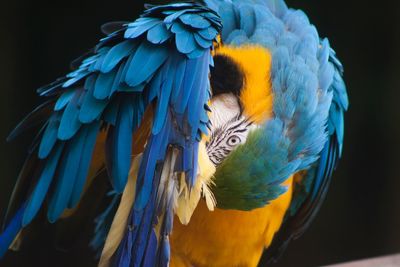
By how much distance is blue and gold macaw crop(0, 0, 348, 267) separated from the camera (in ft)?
3.66

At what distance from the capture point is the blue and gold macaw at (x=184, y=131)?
1.12 meters

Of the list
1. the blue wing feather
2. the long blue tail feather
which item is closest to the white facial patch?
the blue wing feather

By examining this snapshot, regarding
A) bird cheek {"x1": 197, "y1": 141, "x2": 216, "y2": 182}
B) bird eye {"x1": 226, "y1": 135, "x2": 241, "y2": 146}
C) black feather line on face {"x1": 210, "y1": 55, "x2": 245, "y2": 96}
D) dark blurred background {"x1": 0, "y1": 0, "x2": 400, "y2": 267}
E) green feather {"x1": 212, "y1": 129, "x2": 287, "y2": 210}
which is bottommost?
dark blurred background {"x1": 0, "y1": 0, "x2": 400, "y2": 267}

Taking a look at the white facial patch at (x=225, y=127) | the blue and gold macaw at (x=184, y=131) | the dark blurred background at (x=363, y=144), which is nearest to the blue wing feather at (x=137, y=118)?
the blue and gold macaw at (x=184, y=131)

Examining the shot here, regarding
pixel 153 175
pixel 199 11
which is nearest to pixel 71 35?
pixel 199 11

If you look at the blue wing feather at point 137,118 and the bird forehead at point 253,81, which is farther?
the bird forehead at point 253,81

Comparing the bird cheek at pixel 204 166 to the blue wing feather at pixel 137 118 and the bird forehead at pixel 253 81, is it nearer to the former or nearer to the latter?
the blue wing feather at pixel 137 118

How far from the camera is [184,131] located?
112 centimetres

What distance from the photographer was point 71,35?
4.59 ft

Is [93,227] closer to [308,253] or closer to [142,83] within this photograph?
[142,83]

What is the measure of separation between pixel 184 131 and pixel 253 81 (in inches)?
9.5

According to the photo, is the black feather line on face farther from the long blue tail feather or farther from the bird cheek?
the long blue tail feather

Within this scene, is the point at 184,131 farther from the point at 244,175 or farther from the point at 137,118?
the point at 244,175

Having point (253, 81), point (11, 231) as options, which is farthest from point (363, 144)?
point (11, 231)
